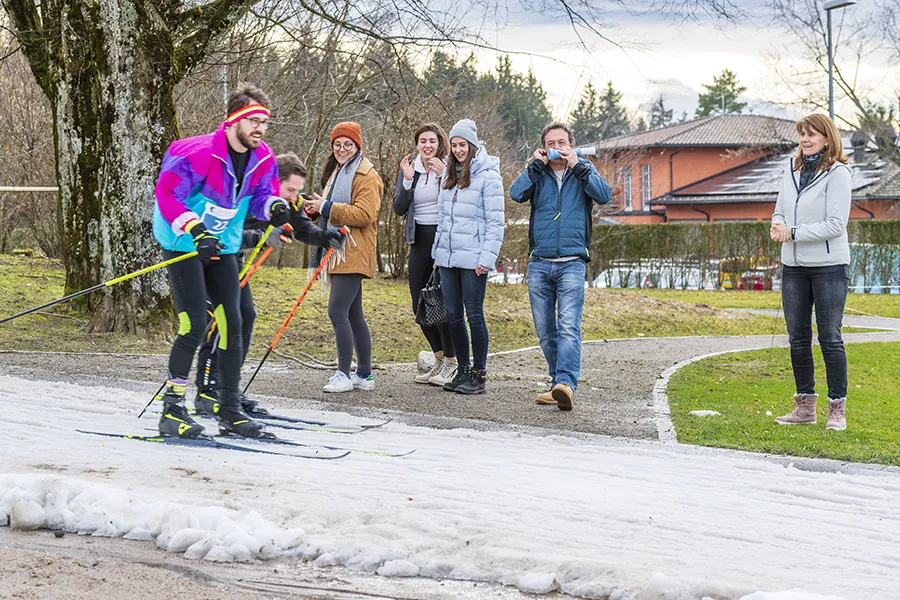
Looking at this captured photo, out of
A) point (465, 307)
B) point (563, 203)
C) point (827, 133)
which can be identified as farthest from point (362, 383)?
point (827, 133)

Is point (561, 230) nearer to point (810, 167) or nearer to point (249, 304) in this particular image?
point (810, 167)

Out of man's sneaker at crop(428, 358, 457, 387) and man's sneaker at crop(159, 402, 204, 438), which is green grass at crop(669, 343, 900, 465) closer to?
man's sneaker at crop(428, 358, 457, 387)

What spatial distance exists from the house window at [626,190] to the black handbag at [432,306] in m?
26.3

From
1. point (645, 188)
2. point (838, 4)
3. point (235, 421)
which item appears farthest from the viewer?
point (645, 188)

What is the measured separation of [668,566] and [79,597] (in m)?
2.21

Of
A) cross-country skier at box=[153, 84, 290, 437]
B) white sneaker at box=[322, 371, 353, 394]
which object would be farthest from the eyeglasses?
white sneaker at box=[322, 371, 353, 394]

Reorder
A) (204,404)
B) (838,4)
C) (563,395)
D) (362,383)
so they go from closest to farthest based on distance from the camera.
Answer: (204,404) < (563,395) < (362,383) < (838,4)

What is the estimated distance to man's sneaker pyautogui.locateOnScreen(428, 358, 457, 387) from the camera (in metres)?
9.64

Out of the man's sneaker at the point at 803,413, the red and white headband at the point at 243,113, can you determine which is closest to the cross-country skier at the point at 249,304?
the red and white headband at the point at 243,113

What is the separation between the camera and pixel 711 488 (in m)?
5.85

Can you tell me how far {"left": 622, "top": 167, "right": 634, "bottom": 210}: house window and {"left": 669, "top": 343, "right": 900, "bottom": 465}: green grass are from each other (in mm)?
22610

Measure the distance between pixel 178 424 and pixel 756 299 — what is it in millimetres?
22389

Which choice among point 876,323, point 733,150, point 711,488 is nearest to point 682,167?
point 733,150

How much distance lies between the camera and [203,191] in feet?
21.7
